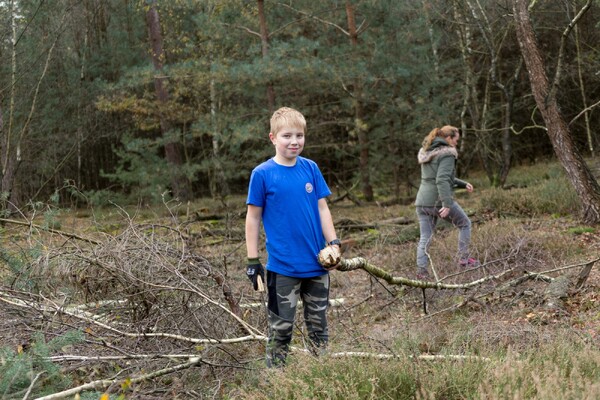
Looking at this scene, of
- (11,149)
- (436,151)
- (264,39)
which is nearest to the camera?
(436,151)

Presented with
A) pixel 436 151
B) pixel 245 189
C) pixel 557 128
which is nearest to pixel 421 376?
pixel 436 151

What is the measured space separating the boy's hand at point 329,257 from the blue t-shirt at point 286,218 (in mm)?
101

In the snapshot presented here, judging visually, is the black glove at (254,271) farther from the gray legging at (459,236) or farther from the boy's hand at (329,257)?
the gray legging at (459,236)

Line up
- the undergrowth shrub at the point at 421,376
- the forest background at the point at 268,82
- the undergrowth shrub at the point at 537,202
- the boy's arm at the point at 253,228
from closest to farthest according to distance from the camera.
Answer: the undergrowth shrub at the point at 421,376
the boy's arm at the point at 253,228
the undergrowth shrub at the point at 537,202
the forest background at the point at 268,82

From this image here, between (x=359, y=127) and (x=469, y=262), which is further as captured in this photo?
(x=359, y=127)

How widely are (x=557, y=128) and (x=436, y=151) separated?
2951mm

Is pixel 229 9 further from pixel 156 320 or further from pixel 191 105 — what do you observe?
pixel 156 320

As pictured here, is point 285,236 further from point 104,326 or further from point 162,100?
point 162,100

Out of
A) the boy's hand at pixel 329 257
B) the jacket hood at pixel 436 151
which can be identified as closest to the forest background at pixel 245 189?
the boy's hand at pixel 329 257

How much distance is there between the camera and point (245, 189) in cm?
2430

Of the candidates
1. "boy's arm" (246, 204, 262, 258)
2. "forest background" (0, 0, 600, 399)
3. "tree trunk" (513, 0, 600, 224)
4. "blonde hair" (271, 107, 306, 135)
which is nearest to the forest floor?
"forest background" (0, 0, 600, 399)

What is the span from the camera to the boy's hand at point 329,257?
4418 mm

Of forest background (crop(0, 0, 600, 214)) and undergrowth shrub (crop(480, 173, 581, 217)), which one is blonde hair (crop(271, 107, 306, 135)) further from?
forest background (crop(0, 0, 600, 214))

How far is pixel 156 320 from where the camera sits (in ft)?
17.8
